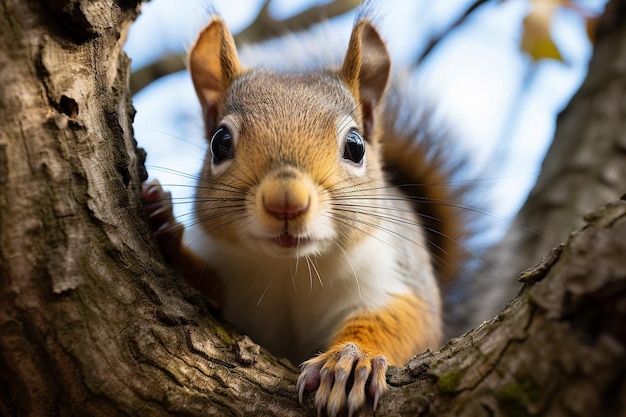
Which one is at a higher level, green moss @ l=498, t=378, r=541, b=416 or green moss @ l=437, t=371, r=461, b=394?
green moss @ l=498, t=378, r=541, b=416

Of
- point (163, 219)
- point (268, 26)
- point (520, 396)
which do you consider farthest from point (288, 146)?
point (268, 26)

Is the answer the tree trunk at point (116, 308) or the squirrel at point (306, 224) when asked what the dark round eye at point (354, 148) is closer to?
the squirrel at point (306, 224)

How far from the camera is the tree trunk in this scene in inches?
48.5

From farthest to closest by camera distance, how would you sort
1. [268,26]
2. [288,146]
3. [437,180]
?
[437,180] → [268,26] → [288,146]

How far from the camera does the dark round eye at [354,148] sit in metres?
2.37

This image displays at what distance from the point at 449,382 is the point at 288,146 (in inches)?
38.0

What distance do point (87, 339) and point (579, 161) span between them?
2571mm

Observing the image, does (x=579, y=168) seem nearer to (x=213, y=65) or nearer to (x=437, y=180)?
(x=437, y=180)

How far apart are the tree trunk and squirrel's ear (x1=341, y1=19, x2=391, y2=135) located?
1122 mm

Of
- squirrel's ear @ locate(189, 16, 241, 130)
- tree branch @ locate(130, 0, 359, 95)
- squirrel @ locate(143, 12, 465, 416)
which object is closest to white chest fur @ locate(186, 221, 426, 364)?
squirrel @ locate(143, 12, 465, 416)

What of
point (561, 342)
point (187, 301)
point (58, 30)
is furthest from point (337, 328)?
point (58, 30)

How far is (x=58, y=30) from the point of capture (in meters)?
1.51

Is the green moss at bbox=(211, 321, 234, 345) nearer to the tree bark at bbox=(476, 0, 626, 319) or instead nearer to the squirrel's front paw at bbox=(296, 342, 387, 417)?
the squirrel's front paw at bbox=(296, 342, 387, 417)

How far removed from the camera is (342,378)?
176 centimetres
